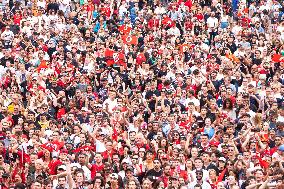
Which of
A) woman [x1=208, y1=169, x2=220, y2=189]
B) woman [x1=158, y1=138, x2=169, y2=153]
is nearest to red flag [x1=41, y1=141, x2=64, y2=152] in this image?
woman [x1=158, y1=138, x2=169, y2=153]

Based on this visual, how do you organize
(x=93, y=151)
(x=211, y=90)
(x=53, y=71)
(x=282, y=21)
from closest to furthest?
(x=93, y=151) < (x=211, y=90) < (x=53, y=71) < (x=282, y=21)

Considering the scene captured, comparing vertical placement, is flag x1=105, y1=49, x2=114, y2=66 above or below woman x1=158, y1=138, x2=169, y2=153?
below

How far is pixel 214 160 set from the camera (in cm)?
1761

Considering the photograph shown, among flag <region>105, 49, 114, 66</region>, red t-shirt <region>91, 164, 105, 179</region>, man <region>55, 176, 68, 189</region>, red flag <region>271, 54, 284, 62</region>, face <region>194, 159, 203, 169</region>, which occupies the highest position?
face <region>194, 159, 203, 169</region>

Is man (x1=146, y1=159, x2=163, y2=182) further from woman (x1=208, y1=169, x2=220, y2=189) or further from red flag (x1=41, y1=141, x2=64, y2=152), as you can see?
red flag (x1=41, y1=141, x2=64, y2=152)

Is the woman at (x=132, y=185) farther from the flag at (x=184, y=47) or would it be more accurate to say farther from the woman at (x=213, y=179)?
the flag at (x=184, y=47)

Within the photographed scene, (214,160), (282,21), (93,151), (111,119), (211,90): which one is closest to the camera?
(214,160)

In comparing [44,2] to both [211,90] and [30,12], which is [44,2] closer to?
[30,12]

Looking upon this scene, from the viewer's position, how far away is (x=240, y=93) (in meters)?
22.0

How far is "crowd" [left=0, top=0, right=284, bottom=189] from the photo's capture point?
57.3 feet

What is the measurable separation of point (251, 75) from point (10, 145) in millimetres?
7658

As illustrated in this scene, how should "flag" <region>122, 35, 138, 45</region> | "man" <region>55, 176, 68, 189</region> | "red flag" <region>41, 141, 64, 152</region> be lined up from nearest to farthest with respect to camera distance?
"man" <region>55, 176, 68, 189</region>, "red flag" <region>41, 141, 64, 152</region>, "flag" <region>122, 35, 138, 45</region>

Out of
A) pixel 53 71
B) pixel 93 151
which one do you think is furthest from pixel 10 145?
pixel 53 71

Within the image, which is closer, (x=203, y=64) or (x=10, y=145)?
(x=10, y=145)
